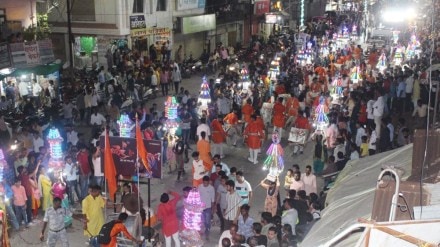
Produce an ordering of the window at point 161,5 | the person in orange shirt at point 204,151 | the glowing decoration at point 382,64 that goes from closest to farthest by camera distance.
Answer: the person in orange shirt at point 204,151 < the glowing decoration at point 382,64 < the window at point 161,5

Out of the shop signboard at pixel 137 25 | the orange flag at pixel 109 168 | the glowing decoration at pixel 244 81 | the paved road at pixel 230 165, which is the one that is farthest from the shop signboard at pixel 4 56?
the orange flag at pixel 109 168

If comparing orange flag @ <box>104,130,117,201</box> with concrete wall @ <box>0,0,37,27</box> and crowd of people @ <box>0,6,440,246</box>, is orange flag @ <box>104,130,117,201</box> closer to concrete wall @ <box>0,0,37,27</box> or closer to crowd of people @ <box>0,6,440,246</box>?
crowd of people @ <box>0,6,440,246</box>

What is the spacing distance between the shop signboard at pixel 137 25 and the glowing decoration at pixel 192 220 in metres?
18.7

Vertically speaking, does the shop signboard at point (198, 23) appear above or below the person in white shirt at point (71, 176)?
above

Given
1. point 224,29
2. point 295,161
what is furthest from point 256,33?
point 295,161

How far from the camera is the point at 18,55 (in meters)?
18.3

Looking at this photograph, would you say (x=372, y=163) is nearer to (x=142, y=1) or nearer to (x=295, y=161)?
(x=295, y=161)

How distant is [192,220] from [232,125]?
637cm

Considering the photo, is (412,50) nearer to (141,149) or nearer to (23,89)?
(23,89)

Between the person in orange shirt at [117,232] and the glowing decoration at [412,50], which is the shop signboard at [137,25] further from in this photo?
the person in orange shirt at [117,232]

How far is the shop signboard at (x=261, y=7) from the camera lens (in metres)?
39.8

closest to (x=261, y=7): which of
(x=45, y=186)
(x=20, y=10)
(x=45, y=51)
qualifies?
(x=20, y=10)

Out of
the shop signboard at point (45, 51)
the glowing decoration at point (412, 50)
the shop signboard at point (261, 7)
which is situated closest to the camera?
the shop signboard at point (45, 51)

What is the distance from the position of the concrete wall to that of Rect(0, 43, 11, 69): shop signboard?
419 cm
